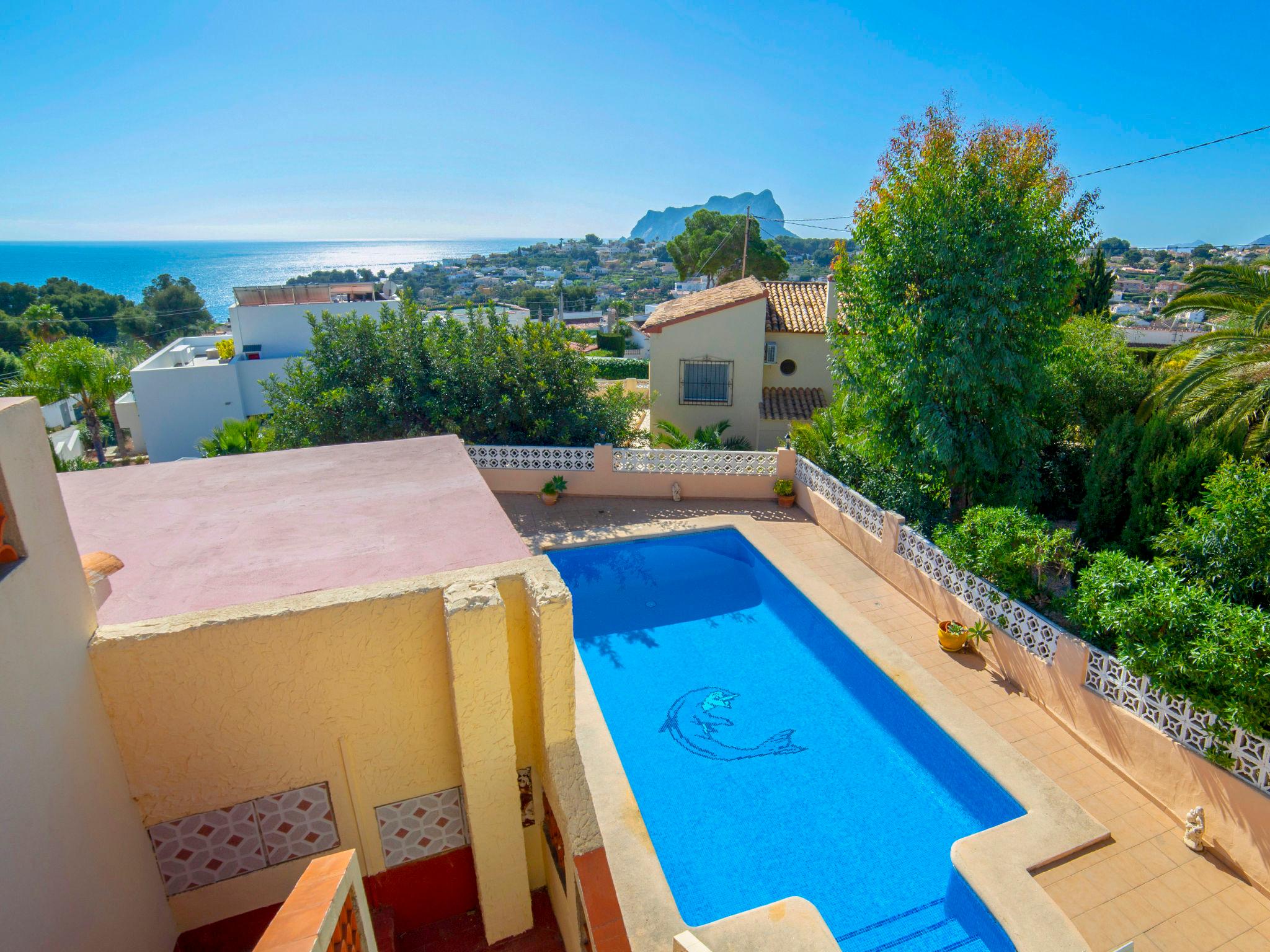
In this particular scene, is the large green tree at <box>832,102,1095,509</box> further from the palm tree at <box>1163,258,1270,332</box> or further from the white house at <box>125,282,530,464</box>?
the white house at <box>125,282,530,464</box>

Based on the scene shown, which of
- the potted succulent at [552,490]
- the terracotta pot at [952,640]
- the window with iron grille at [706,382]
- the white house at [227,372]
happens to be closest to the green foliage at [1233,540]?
the terracotta pot at [952,640]

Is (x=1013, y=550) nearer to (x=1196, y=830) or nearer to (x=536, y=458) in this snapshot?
(x=1196, y=830)

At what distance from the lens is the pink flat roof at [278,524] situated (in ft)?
15.1

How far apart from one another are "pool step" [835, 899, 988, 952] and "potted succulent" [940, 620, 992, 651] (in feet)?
13.4

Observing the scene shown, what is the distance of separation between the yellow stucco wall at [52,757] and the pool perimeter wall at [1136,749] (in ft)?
28.9

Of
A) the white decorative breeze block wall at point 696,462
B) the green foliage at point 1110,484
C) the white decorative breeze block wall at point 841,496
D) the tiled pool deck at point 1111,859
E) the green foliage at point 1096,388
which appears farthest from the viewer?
the white decorative breeze block wall at point 696,462

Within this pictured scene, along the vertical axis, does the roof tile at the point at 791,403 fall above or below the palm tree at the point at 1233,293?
below

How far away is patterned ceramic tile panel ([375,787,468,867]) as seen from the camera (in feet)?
14.7

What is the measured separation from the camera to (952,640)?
9.67 m

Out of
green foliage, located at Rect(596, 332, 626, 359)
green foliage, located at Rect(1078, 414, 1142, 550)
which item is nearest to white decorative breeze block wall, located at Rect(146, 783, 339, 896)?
green foliage, located at Rect(1078, 414, 1142, 550)

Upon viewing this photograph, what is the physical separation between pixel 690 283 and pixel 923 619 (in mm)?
60715

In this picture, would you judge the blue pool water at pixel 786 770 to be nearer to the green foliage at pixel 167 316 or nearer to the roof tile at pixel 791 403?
the roof tile at pixel 791 403

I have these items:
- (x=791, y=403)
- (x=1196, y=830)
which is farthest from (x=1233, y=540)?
(x=791, y=403)

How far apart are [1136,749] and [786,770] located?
3.81m
